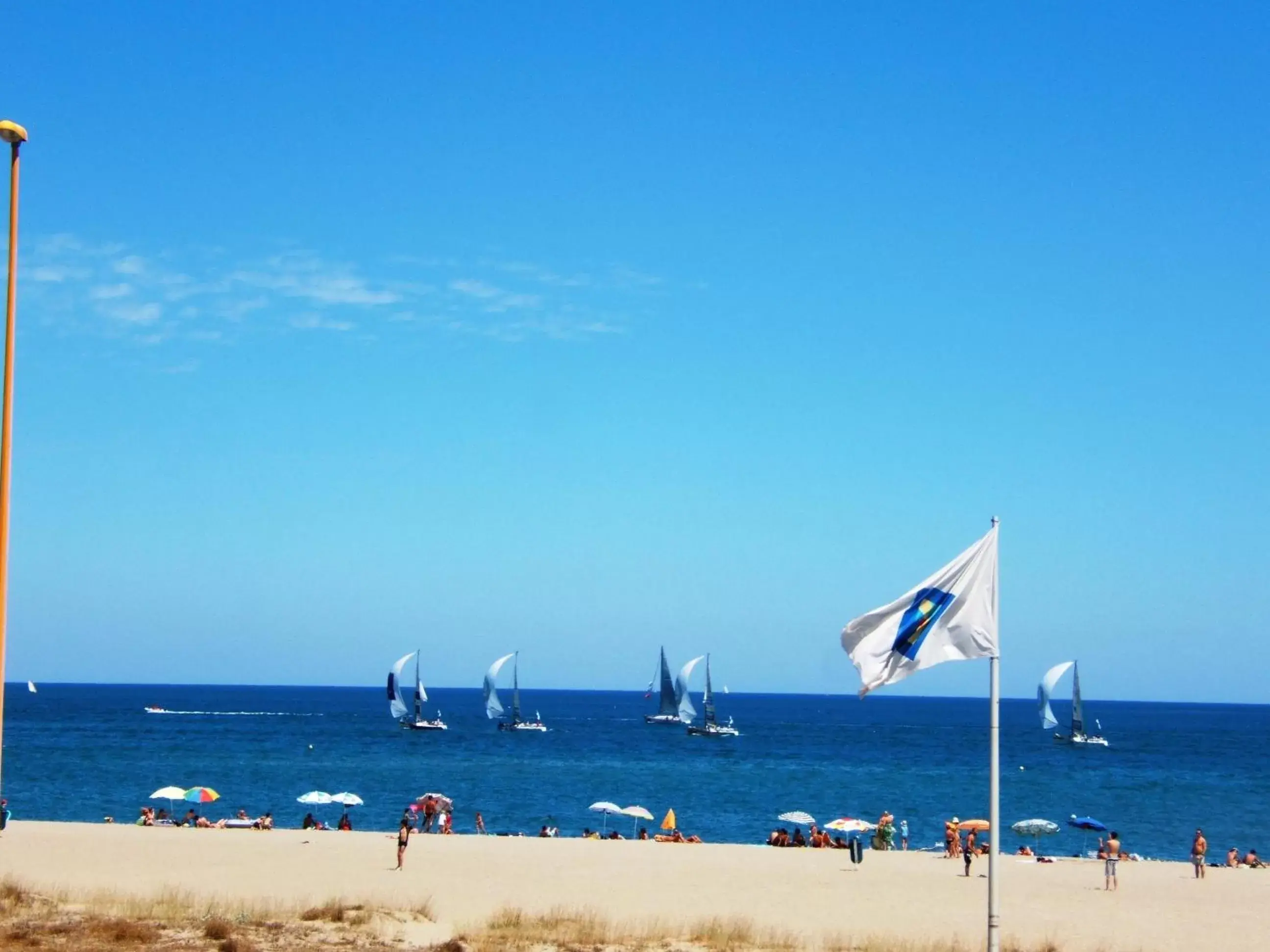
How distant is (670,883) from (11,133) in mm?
21049

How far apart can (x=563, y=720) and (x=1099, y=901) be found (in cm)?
14611

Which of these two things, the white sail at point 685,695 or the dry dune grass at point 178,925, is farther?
the white sail at point 685,695

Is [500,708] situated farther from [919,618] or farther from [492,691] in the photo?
[919,618]

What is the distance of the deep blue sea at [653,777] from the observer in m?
54.1

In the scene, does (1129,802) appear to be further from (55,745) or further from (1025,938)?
(55,745)

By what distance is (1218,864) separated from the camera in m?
44.4

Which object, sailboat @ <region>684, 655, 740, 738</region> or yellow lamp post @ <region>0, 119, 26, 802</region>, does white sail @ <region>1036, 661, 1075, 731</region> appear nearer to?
sailboat @ <region>684, 655, 740, 738</region>

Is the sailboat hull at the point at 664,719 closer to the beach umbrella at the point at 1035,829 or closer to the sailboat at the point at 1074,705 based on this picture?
the sailboat at the point at 1074,705

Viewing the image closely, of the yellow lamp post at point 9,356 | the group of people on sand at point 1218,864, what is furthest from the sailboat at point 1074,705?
the yellow lamp post at point 9,356

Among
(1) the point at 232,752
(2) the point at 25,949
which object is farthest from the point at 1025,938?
(1) the point at 232,752

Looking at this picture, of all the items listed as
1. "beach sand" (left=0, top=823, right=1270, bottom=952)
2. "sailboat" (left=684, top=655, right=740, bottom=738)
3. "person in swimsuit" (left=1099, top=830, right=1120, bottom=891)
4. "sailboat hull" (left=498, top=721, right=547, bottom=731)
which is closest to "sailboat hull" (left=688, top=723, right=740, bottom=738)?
"sailboat" (left=684, top=655, right=740, bottom=738)

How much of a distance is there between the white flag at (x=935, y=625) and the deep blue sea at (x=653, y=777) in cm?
3468

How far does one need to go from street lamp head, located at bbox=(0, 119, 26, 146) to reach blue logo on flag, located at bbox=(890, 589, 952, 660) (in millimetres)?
10113

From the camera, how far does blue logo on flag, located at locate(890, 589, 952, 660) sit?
46.9ft
